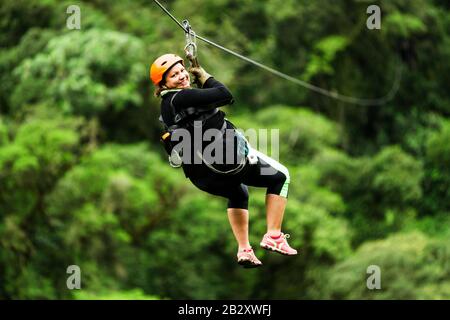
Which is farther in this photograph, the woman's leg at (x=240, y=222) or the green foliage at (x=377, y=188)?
the green foliage at (x=377, y=188)

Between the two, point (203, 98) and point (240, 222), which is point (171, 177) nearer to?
point (240, 222)

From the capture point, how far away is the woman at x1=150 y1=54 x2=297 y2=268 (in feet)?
13.8

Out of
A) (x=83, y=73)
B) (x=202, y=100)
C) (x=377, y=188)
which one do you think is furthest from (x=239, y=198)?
(x=377, y=188)

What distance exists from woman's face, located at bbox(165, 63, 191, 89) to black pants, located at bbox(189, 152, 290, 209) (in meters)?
0.42

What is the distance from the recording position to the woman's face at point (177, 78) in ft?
14.0

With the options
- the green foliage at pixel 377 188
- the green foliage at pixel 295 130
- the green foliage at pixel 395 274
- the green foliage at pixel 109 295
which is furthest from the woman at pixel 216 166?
the green foliage at pixel 377 188

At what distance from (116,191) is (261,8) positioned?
18.7 ft

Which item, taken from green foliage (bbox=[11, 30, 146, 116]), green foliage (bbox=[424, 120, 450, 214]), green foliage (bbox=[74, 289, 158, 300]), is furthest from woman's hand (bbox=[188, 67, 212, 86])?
green foliage (bbox=[424, 120, 450, 214])

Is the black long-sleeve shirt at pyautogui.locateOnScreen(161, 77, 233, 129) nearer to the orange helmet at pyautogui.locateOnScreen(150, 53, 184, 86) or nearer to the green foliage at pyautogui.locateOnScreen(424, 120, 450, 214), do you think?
the orange helmet at pyautogui.locateOnScreen(150, 53, 184, 86)

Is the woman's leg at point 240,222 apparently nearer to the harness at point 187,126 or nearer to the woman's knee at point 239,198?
the woman's knee at point 239,198

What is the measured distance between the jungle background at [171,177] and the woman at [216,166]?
6728 millimetres

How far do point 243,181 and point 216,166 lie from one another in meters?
0.23

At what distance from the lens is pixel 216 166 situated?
4309mm
